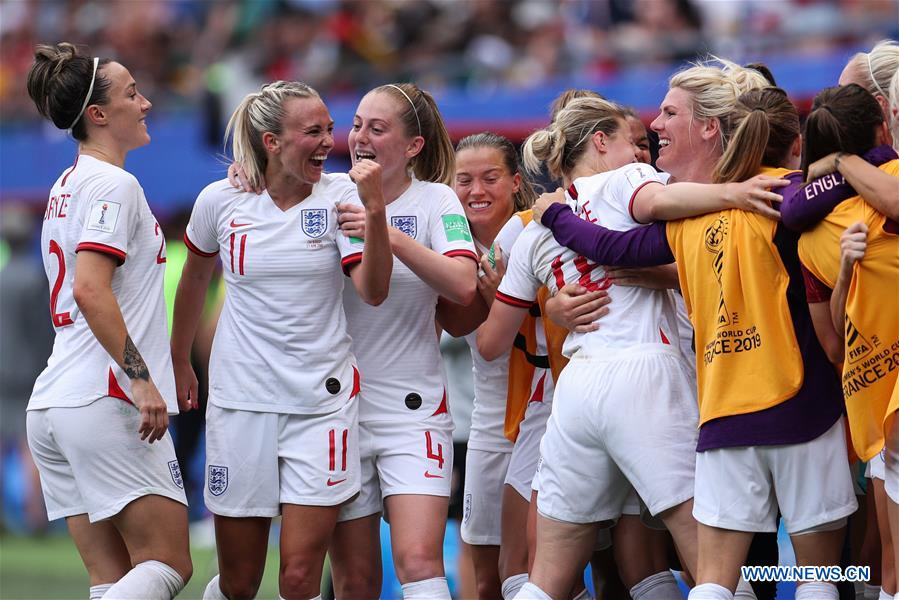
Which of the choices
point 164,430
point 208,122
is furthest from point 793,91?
point 164,430

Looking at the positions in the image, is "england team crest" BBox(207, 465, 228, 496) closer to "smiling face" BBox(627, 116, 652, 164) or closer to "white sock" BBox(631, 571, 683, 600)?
"white sock" BBox(631, 571, 683, 600)

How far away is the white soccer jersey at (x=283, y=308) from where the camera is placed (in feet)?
16.7

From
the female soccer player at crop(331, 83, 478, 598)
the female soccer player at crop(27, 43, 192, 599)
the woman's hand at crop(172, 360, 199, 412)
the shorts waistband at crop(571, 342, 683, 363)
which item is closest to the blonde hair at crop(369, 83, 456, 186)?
the female soccer player at crop(331, 83, 478, 598)

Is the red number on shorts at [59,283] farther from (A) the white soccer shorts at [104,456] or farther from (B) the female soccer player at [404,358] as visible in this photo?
(B) the female soccer player at [404,358]

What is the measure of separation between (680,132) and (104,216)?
7.08 feet

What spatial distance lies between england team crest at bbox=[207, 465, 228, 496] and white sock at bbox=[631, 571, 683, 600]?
1615 mm

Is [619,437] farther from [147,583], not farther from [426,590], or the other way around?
[147,583]

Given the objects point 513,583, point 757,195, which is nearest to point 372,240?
point 757,195

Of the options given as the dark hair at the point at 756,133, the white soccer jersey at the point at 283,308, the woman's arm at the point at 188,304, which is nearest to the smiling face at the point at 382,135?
the white soccer jersey at the point at 283,308

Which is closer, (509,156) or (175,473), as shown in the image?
(175,473)

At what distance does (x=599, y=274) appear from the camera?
4.97m

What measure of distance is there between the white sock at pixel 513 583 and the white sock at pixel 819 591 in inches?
55.4

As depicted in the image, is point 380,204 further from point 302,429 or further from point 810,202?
point 810,202

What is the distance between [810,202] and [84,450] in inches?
107
